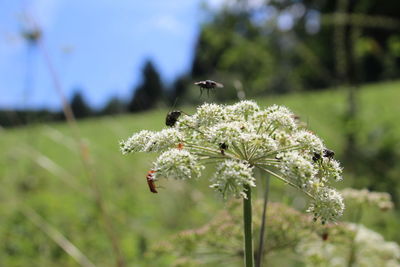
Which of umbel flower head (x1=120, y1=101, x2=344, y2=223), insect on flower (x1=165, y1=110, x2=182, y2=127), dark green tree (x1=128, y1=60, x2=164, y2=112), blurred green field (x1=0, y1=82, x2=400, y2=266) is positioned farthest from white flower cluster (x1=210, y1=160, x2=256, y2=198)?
dark green tree (x1=128, y1=60, x2=164, y2=112)

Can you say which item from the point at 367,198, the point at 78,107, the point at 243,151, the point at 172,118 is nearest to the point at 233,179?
the point at 243,151

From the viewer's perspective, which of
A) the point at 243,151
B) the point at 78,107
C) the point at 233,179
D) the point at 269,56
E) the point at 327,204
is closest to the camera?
the point at 233,179

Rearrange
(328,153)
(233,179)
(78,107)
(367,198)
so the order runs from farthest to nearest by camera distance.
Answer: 1. (78,107)
2. (367,198)
3. (328,153)
4. (233,179)

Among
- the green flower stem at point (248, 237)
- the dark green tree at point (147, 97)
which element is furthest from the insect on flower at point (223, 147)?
the dark green tree at point (147, 97)

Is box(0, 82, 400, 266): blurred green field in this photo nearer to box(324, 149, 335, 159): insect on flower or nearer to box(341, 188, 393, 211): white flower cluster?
box(341, 188, 393, 211): white flower cluster

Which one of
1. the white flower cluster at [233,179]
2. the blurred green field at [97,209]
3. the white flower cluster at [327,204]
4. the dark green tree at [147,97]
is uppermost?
the dark green tree at [147,97]

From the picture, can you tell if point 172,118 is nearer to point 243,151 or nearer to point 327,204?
point 243,151

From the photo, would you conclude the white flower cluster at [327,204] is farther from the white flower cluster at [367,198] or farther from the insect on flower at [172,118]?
the white flower cluster at [367,198]

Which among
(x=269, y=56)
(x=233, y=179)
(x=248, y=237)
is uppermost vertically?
(x=269, y=56)
